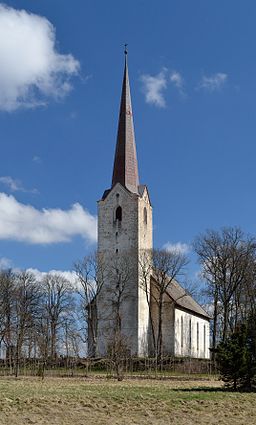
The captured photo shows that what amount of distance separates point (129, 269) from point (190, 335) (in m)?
11.3

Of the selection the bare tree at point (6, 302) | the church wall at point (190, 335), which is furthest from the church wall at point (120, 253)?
the bare tree at point (6, 302)

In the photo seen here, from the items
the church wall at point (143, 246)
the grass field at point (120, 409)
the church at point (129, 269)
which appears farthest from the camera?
the church at point (129, 269)

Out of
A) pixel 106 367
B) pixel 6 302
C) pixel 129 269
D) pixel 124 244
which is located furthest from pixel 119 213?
pixel 106 367

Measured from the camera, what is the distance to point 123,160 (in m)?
65.9

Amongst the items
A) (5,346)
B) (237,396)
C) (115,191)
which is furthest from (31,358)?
(237,396)

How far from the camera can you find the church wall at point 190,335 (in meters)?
65.0

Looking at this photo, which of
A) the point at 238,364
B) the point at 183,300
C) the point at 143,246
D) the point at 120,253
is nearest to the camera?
the point at 238,364

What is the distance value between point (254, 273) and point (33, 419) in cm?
3750

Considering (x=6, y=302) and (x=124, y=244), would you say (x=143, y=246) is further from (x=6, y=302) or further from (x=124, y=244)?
(x=6, y=302)

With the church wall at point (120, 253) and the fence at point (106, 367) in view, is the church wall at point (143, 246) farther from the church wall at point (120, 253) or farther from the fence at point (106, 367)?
the fence at point (106, 367)

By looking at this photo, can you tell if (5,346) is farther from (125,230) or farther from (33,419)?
(33,419)

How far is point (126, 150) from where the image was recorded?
6619 centimetres

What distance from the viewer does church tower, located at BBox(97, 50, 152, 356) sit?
62062mm


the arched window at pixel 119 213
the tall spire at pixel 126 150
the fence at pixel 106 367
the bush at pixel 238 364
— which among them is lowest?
the fence at pixel 106 367
